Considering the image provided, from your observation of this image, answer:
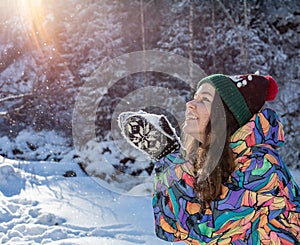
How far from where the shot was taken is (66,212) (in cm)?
486

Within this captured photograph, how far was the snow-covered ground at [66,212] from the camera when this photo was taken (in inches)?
159

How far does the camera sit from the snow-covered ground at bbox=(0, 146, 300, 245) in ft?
13.3

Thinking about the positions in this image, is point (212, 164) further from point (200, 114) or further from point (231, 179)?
point (200, 114)

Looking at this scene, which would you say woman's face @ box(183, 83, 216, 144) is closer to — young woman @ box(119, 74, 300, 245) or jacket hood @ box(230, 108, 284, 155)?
young woman @ box(119, 74, 300, 245)

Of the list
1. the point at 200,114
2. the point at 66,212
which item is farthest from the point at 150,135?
the point at 66,212

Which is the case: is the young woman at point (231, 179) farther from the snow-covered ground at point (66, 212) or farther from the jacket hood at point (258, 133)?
the snow-covered ground at point (66, 212)

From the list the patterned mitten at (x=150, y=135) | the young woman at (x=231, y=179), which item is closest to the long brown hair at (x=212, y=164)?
the young woman at (x=231, y=179)

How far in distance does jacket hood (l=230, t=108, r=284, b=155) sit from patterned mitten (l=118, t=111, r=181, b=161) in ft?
1.64

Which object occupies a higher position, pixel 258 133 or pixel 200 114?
pixel 200 114

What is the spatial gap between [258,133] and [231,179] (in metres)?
0.23

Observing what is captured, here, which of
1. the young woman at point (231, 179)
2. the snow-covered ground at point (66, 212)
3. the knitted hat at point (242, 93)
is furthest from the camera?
the snow-covered ground at point (66, 212)

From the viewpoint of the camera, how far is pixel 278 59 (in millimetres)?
10117

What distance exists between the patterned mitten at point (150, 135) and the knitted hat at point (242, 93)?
1.49 ft

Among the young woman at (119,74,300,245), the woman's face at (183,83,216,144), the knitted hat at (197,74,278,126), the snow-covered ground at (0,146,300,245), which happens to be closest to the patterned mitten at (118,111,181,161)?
the young woman at (119,74,300,245)
